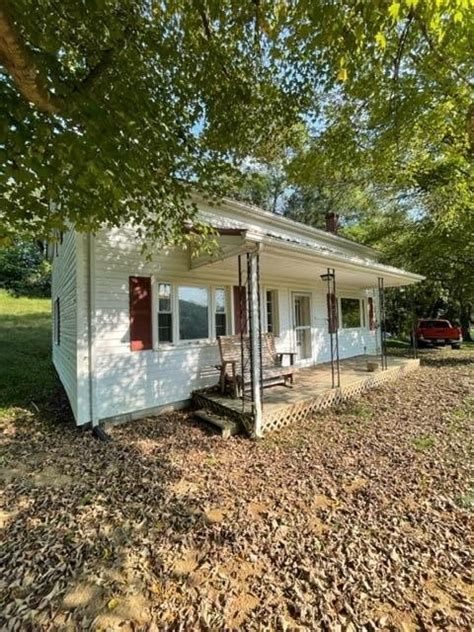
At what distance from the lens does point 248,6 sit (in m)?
4.06

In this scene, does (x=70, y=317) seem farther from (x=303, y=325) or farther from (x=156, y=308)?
(x=303, y=325)

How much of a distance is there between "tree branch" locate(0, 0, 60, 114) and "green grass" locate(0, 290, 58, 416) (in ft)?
19.8

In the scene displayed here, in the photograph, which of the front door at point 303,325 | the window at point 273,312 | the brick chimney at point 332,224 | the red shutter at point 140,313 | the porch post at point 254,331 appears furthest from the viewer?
the brick chimney at point 332,224

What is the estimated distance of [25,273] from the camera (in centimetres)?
2597

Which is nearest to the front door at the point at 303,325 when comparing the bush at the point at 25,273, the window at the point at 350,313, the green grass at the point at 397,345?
the window at the point at 350,313

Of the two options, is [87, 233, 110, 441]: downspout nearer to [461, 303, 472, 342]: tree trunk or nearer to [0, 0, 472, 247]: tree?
[0, 0, 472, 247]: tree

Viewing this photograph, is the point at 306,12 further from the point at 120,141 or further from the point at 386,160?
the point at 386,160

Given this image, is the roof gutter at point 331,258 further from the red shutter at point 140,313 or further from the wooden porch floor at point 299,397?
the wooden porch floor at point 299,397

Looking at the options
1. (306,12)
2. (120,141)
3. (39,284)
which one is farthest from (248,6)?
(39,284)

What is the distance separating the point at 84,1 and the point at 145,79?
3.96 ft

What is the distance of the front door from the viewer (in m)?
10.5

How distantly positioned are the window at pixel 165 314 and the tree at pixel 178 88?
1.30 metres

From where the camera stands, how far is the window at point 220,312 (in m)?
7.70

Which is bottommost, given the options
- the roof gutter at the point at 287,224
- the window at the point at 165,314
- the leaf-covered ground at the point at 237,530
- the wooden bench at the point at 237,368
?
the leaf-covered ground at the point at 237,530
